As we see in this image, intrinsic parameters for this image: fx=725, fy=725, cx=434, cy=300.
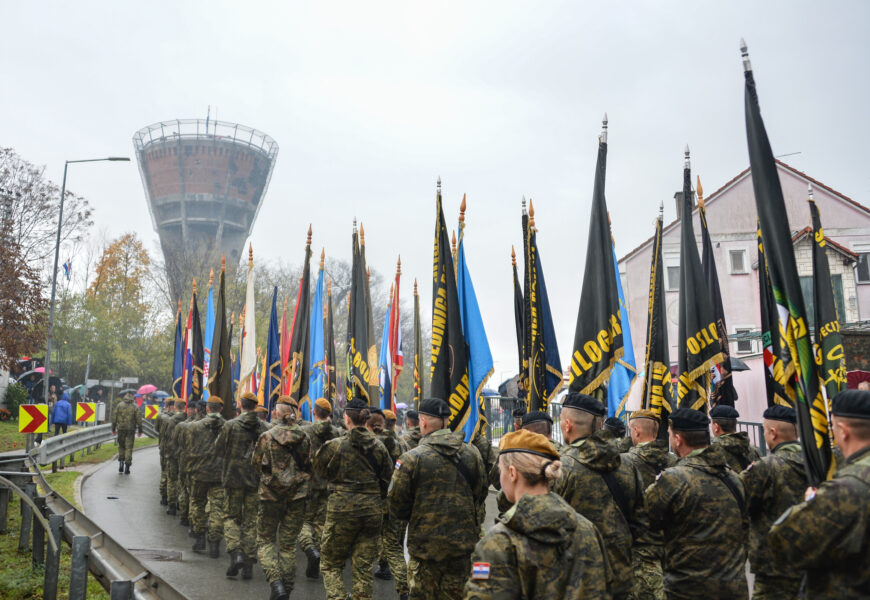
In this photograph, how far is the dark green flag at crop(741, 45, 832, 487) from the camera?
3.84 meters

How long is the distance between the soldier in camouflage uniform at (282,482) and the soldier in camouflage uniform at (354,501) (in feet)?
3.57

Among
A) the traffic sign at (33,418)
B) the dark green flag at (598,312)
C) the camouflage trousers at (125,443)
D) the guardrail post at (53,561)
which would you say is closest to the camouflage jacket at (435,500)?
the dark green flag at (598,312)

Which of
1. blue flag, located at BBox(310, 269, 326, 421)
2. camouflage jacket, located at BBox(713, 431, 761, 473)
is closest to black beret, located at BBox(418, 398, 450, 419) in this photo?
camouflage jacket, located at BBox(713, 431, 761, 473)

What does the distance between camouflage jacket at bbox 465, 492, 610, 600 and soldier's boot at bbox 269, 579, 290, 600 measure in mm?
5279

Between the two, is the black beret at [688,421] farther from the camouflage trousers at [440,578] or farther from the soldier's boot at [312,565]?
the soldier's boot at [312,565]

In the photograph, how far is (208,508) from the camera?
34.7 ft

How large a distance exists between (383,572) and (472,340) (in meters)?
3.36

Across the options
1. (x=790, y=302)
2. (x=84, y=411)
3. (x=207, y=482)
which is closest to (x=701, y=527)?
(x=790, y=302)

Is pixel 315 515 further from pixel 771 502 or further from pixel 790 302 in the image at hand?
pixel 790 302

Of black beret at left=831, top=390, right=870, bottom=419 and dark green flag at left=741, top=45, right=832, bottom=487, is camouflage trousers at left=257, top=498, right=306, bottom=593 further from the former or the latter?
black beret at left=831, top=390, right=870, bottom=419

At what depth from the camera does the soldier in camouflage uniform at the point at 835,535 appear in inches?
114

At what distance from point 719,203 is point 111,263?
42.1 metres

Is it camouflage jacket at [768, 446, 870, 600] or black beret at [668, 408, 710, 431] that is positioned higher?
black beret at [668, 408, 710, 431]

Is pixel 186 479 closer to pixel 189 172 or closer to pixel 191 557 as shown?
pixel 191 557
